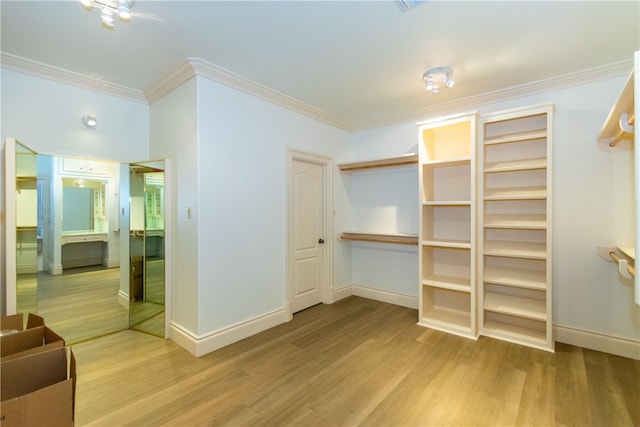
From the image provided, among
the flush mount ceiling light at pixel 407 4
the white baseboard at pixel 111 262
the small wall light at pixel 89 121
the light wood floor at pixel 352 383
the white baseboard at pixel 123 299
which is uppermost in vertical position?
the flush mount ceiling light at pixel 407 4

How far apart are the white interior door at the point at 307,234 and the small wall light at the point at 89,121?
7.01ft

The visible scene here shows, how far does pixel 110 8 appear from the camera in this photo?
181cm

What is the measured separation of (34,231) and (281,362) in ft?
8.24

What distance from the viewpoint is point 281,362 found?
8.21ft

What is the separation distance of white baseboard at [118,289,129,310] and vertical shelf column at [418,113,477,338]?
11.0 feet

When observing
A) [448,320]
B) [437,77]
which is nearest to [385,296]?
[448,320]

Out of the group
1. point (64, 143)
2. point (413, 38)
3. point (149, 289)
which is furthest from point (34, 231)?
point (413, 38)

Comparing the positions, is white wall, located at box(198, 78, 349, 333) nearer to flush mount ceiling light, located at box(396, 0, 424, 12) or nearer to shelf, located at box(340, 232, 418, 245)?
shelf, located at box(340, 232, 418, 245)

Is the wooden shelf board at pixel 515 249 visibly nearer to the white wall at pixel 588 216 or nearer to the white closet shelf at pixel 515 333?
the white wall at pixel 588 216

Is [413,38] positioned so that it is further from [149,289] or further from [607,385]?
[149,289]

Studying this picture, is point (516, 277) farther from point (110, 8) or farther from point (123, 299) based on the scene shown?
point (123, 299)

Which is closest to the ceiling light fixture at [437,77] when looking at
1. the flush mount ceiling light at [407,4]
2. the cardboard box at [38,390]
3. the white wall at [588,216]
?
the flush mount ceiling light at [407,4]

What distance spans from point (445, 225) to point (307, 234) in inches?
70.6

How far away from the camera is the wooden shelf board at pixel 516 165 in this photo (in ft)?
8.95
